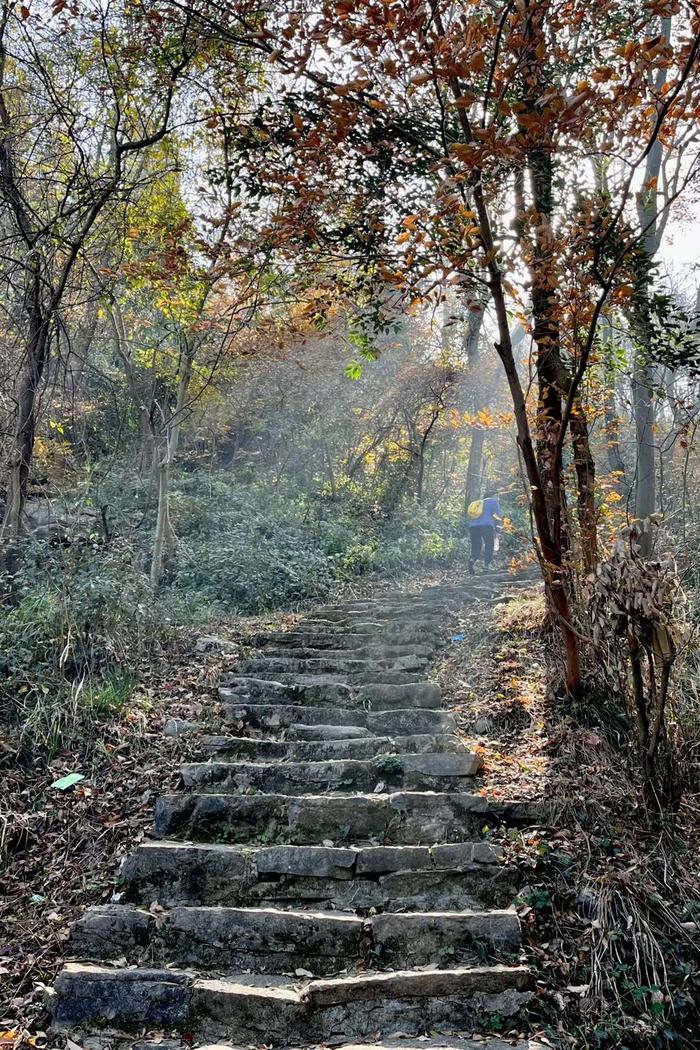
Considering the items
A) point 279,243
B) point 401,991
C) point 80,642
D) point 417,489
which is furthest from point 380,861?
point 417,489

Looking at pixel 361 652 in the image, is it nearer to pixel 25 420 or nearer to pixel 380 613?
pixel 380 613

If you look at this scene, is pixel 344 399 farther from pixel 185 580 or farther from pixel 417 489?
pixel 185 580

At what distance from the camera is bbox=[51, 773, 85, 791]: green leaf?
4.34m

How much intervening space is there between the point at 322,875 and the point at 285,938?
0.39 meters

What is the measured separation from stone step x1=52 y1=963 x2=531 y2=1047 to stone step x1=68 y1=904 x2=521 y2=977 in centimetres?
12

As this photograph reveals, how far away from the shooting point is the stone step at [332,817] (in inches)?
152

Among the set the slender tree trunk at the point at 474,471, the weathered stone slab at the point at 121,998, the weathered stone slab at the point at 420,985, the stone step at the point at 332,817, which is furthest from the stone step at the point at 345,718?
the slender tree trunk at the point at 474,471

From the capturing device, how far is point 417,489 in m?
15.2

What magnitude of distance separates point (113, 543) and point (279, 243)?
3569 millimetres

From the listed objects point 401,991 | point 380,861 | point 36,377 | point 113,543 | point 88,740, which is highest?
point 36,377

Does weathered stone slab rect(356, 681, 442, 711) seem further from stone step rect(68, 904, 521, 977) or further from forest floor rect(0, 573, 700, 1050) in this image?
stone step rect(68, 904, 521, 977)

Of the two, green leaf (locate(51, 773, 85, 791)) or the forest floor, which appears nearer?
the forest floor

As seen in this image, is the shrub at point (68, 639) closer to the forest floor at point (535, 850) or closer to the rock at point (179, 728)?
the forest floor at point (535, 850)

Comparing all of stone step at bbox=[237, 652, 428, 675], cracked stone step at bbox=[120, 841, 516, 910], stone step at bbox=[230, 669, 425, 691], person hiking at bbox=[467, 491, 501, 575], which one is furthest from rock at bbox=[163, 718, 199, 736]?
person hiking at bbox=[467, 491, 501, 575]
